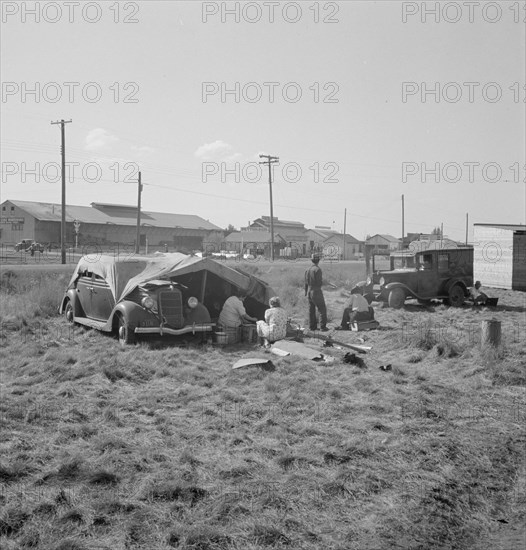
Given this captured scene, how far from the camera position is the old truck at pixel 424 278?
17.9 m

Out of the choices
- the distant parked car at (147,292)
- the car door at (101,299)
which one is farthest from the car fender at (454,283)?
the car door at (101,299)

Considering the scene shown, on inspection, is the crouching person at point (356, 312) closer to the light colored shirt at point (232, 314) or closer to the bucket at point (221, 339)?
the light colored shirt at point (232, 314)

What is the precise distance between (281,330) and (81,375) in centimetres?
410

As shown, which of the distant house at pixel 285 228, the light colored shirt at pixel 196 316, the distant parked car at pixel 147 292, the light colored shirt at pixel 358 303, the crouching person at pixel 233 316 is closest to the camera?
the distant parked car at pixel 147 292

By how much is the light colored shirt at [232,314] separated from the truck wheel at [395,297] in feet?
20.9

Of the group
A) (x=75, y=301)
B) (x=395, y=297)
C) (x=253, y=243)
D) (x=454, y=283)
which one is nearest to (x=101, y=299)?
(x=75, y=301)

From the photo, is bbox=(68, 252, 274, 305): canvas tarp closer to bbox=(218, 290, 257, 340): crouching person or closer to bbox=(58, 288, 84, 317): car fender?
bbox=(218, 290, 257, 340): crouching person

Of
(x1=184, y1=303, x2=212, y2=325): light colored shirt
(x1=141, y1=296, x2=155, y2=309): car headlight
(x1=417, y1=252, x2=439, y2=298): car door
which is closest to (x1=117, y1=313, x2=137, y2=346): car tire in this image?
(x1=141, y1=296, x2=155, y2=309): car headlight

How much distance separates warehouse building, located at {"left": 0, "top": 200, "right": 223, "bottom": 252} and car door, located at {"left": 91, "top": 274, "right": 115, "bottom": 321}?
38.0 m

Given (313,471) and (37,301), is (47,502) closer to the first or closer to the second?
(313,471)

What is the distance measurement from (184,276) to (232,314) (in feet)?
5.05

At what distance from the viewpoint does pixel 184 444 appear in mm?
6008

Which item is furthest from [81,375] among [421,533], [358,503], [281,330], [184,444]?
[421,533]

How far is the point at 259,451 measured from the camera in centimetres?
587
